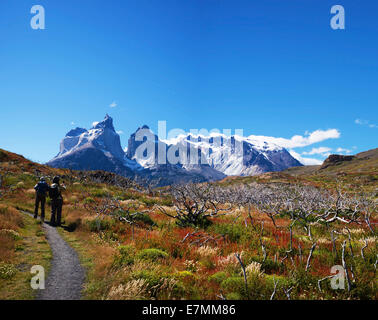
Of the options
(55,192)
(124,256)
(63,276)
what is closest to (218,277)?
(124,256)

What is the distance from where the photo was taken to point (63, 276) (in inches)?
261

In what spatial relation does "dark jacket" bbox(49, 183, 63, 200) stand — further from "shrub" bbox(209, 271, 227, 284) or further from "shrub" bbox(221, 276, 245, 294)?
"shrub" bbox(221, 276, 245, 294)

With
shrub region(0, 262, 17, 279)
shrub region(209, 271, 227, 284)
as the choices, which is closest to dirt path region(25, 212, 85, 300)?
shrub region(0, 262, 17, 279)

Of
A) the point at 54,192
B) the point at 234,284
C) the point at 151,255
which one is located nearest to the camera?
the point at 234,284

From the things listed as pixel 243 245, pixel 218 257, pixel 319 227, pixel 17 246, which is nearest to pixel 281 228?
pixel 319 227

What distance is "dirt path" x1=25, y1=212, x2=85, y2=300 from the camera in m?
5.46

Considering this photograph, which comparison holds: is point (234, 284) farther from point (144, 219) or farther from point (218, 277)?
point (144, 219)

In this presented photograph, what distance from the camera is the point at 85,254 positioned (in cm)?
887

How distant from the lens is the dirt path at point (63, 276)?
17.9ft

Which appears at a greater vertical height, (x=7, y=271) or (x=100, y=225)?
(x=100, y=225)

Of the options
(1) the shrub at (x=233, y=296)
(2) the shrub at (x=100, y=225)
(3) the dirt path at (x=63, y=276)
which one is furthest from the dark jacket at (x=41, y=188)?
(1) the shrub at (x=233, y=296)

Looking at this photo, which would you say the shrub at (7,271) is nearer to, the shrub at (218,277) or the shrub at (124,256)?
the shrub at (124,256)
